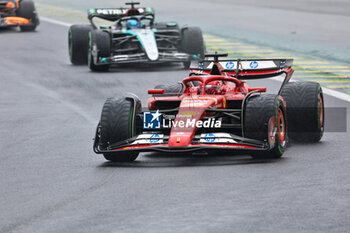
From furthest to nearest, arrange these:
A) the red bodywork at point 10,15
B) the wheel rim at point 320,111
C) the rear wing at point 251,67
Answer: the red bodywork at point 10,15 < the rear wing at point 251,67 < the wheel rim at point 320,111

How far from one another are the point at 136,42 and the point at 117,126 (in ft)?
39.3

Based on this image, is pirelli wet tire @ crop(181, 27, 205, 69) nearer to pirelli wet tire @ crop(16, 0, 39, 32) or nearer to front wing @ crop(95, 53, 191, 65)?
front wing @ crop(95, 53, 191, 65)

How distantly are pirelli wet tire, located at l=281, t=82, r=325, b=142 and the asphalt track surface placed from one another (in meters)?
0.24

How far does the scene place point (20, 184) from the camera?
10.8 metres

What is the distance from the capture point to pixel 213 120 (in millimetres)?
11945

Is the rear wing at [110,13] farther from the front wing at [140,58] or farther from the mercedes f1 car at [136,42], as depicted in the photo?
the front wing at [140,58]

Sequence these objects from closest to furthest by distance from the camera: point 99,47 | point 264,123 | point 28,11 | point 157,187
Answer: point 157,187 → point 264,123 → point 99,47 → point 28,11

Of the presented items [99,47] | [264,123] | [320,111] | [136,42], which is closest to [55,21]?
[136,42]

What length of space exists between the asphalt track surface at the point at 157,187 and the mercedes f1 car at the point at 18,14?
17.4 metres

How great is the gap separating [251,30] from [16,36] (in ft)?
29.5

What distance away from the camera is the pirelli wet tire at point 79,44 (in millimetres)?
25594

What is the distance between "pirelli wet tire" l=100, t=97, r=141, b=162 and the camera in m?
12.0

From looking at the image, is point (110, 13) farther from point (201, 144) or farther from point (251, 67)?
point (201, 144)

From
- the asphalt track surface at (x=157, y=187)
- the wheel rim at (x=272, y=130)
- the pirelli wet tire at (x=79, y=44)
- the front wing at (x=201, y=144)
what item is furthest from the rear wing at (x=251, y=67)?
the pirelli wet tire at (x=79, y=44)
